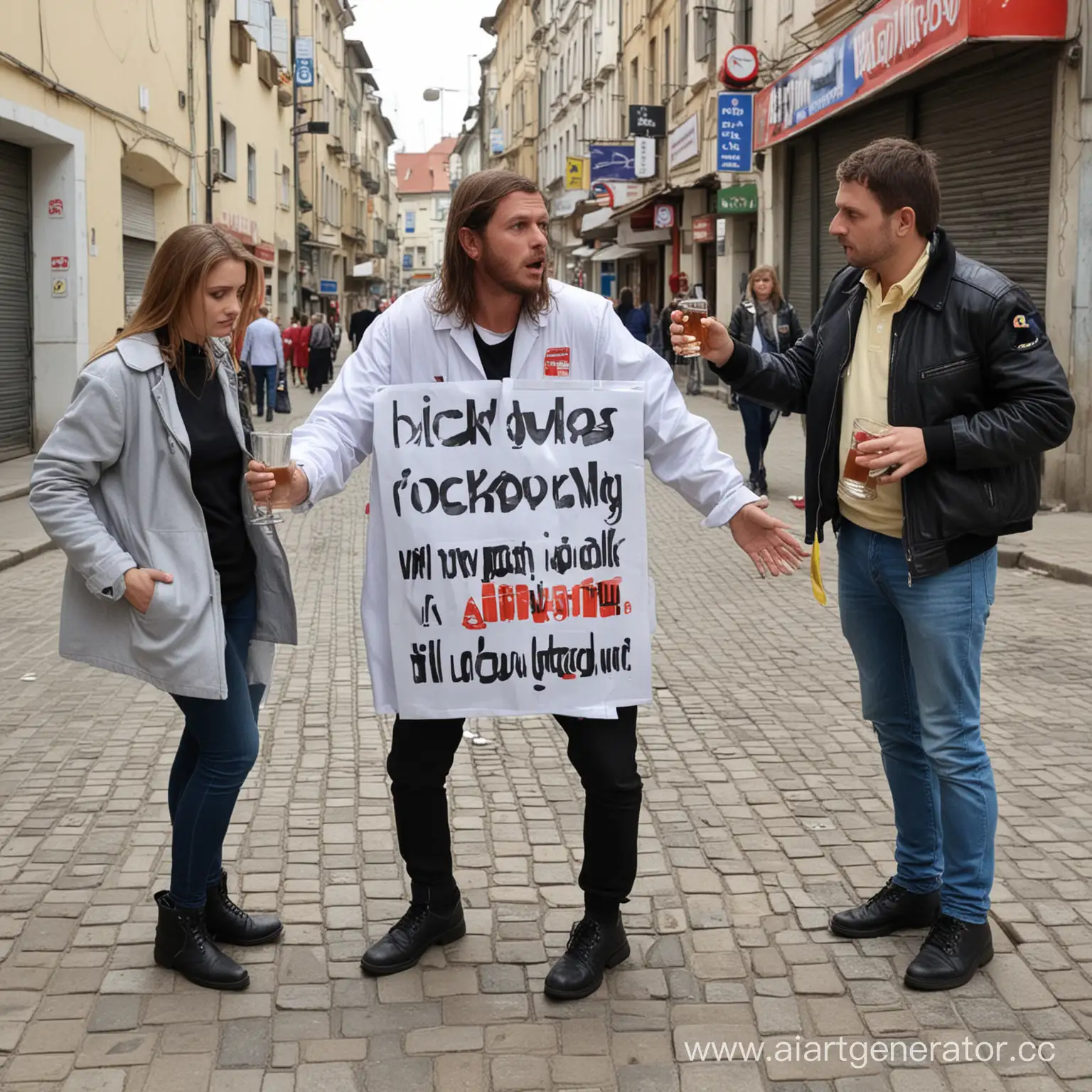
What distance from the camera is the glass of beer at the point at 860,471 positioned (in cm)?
358

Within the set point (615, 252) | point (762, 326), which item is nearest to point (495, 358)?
point (762, 326)

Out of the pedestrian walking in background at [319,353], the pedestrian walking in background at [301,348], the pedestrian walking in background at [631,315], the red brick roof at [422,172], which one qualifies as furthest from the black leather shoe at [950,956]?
the red brick roof at [422,172]

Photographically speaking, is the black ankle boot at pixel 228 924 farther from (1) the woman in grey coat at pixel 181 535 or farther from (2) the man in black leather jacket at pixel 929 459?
(2) the man in black leather jacket at pixel 929 459

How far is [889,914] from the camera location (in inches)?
157

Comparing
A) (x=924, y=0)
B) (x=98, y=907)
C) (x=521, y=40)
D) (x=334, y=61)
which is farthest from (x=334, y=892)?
(x=521, y=40)

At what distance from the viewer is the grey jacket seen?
3441 mm

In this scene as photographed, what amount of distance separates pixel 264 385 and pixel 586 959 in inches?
754

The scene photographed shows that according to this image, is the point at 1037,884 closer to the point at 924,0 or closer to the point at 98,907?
the point at 98,907

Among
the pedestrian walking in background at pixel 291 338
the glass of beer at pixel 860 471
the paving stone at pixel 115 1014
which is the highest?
the pedestrian walking in background at pixel 291 338

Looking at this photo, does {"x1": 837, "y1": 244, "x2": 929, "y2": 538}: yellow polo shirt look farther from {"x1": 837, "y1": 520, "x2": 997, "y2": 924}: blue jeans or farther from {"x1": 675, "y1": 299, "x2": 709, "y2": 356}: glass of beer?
{"x1": 675, "y1": 299, "x2": 709, "y2": 356}: glass of beer

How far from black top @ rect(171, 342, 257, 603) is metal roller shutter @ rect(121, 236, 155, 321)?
1747 cm

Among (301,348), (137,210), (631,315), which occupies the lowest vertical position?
(301,348)

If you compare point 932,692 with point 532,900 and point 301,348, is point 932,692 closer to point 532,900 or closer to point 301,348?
point 532,900

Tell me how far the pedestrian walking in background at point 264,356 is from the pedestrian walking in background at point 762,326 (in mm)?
9653
